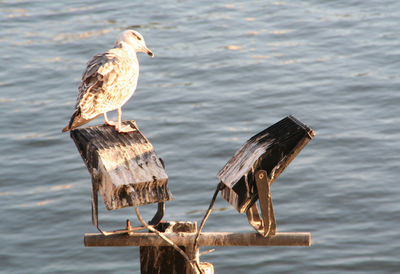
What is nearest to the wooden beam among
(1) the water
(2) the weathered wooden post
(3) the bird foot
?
(2) the weathered wooden post

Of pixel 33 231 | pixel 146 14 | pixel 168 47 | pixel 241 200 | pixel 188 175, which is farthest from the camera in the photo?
pixel 146 14

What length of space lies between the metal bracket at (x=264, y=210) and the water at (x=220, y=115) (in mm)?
4409

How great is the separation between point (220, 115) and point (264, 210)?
25.7 ft

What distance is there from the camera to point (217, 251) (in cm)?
861

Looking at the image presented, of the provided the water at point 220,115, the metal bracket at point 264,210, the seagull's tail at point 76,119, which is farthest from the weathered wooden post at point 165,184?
the water at point 220,115

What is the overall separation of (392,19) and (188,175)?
24.1 feet

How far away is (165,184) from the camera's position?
3.85 meters

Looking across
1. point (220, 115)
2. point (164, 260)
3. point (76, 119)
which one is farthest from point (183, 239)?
point (220, 115)

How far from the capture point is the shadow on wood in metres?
3.78

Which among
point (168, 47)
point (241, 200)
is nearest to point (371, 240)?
point (241, 200)

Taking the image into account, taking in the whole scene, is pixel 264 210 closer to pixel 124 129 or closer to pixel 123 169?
pixel 123 169

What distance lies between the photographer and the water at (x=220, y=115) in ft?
28.7

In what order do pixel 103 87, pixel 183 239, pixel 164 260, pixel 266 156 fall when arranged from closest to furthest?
1. pixel 266 156
2. pixel 183 239
3. pixel 164 260
4. pixel 103 87

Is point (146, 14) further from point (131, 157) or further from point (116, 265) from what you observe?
point (131, 157)
